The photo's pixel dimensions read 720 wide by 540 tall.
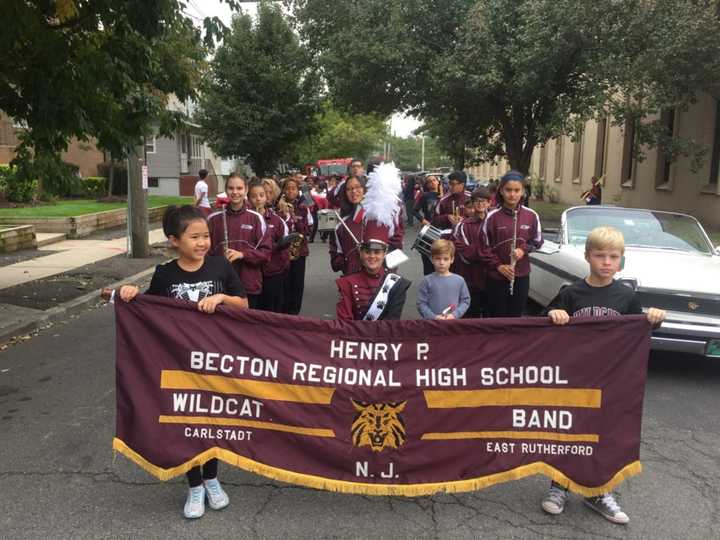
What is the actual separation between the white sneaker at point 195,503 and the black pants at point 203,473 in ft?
0.12

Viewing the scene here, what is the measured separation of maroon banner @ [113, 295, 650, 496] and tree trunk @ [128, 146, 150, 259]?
35.1 feet

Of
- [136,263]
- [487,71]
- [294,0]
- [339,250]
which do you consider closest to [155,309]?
[339,250]

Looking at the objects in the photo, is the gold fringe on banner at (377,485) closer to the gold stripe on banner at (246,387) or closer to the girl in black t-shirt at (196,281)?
the girl in black t-shirt at (196,281)

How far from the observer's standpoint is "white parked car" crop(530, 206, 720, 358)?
19.0 feet

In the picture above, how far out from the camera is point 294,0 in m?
24.3

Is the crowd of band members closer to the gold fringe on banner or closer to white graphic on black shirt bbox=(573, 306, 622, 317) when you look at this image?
white graphic on black shirt bbox=(573, 306, 622, 317)

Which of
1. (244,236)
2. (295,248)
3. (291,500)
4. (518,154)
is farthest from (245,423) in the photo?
(518,154)

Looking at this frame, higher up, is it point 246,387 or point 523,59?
point 523,59

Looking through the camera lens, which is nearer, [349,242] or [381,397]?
[381,397]

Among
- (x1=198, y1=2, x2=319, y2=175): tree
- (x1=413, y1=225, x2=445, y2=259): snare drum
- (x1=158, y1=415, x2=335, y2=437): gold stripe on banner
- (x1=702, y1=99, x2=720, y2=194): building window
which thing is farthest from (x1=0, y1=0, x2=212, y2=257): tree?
(x1=198, y1=2, x2=319, y2=175): tree

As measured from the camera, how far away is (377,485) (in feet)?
11.4

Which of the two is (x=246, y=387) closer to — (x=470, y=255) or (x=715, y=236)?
(x=470, y=255)

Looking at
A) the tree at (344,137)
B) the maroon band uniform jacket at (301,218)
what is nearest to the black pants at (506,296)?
the maroon band uniform jacket at (301,218)

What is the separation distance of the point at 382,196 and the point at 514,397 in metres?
2.81
